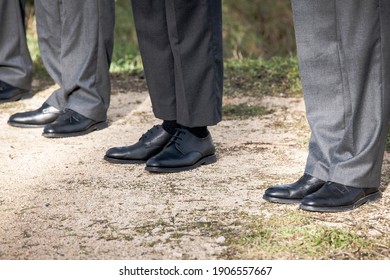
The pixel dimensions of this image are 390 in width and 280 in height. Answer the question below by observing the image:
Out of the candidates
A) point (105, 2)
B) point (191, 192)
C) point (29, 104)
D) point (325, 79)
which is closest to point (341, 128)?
point (325, 79)

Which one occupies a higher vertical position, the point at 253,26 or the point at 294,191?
the point at 294,191

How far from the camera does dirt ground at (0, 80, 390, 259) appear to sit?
2.50 m

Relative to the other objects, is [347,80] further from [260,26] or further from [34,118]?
[260,26]

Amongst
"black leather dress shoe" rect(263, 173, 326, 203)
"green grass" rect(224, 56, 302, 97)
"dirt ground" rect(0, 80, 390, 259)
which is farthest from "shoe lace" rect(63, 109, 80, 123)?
"black leather dress shoe" rect(263, 173, 326, 203)

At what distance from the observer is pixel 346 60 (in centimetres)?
268

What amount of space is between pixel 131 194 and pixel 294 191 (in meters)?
0.56

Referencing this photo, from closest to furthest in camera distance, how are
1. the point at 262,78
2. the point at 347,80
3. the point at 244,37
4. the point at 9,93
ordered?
the point at 347,80
the point at 9,93
the point at 262,78
the point at 244,37

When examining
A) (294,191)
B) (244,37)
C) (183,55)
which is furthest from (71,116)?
(244,37)

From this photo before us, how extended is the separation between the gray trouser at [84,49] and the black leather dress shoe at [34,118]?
0.23 ft

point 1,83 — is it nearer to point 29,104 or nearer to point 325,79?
point 29,104

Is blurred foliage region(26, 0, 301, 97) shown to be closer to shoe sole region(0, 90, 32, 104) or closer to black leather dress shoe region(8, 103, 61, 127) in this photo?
shoe sole region(0, 90, 32, 104)

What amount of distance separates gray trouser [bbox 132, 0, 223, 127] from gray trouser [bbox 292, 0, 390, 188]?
51 centimetres

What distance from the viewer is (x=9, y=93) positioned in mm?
4598

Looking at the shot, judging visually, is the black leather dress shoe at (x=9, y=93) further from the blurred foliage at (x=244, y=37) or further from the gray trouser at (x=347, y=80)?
the gray trouser at (x=347, y=80)
